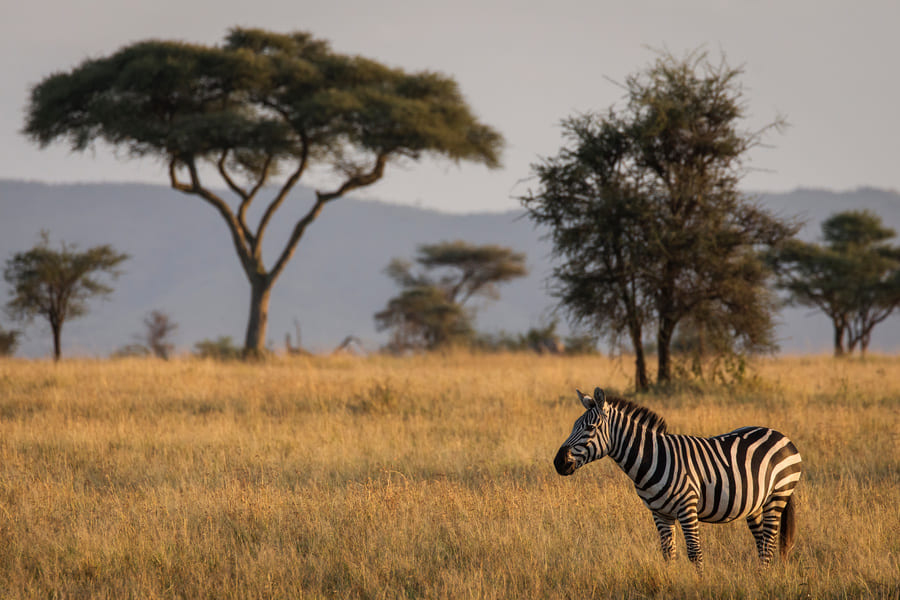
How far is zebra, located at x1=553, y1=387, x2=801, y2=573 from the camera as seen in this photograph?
4.80 m

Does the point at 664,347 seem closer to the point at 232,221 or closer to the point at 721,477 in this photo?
the point at 721,477

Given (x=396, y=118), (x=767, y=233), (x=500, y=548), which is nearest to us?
(x=500, y=548)

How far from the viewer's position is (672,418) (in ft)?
35.5

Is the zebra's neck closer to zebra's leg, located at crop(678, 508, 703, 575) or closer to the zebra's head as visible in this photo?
the zebra's head

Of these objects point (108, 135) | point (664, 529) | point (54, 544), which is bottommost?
point (54, 544)

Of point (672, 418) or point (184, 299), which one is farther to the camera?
point (184, 299)

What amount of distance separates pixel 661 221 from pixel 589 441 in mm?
9679

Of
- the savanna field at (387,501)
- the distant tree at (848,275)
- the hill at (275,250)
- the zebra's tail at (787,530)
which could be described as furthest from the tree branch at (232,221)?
the hill at (275,250)

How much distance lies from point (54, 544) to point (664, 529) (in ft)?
14.5

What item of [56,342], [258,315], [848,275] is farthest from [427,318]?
[848,275]

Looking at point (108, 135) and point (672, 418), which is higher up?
point (108, 135)

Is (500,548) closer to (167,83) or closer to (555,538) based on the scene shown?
(555,538)

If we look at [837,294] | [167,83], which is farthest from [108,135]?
[837,294]

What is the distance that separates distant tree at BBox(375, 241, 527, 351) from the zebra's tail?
28.6 metres
